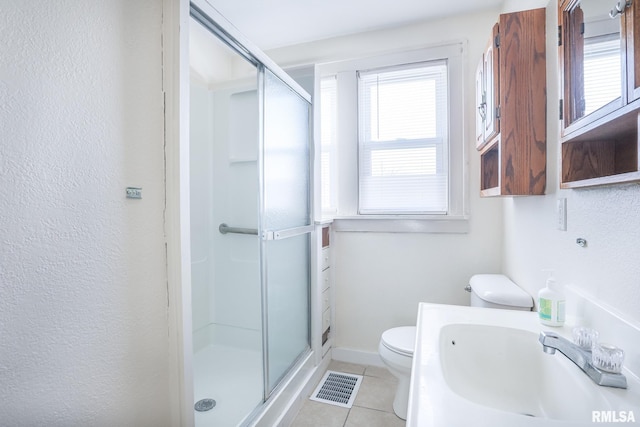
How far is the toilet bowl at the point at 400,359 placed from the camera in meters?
1.65

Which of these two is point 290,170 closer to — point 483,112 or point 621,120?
point 483,112

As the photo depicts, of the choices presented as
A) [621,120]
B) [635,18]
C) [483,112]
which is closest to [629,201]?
[621,120]

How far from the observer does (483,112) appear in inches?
63.1

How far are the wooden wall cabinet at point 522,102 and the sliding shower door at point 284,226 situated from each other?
1.11 meters

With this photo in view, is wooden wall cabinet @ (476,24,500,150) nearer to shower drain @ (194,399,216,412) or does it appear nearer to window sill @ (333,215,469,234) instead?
window sill @ (333,215,469,234)

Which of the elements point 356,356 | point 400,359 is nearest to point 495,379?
point 400,359

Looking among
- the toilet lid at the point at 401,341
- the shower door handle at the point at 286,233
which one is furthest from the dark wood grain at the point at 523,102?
the shower door handle at the point at 286,233

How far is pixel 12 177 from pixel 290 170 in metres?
1.36

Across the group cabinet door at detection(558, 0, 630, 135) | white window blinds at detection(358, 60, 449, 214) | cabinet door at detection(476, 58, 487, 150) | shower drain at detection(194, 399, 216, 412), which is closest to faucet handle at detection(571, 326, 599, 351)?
cabinet door at detection(558, 0, 630, 135)

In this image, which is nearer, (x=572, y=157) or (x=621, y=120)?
(x=621, y=120)

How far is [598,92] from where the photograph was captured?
84 cm

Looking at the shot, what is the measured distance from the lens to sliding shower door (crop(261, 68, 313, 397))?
1.67 metres

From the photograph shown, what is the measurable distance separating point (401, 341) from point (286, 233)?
2.97ft

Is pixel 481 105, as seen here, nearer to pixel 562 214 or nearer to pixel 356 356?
pixel 562 214
